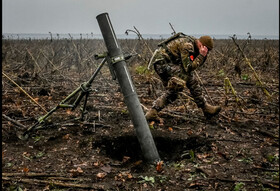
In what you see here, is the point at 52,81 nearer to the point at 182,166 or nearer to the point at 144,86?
the point at 144,86

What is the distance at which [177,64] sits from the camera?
5.04m

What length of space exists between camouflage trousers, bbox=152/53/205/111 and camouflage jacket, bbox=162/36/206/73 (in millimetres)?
137

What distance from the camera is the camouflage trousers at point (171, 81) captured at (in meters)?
4.80

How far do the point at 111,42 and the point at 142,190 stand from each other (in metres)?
1.82

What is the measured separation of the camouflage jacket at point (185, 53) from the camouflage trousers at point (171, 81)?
137 millimetres

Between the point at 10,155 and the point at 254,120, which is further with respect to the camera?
the point at 254,120

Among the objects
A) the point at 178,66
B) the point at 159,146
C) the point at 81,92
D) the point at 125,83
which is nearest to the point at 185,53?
the point at 178,66

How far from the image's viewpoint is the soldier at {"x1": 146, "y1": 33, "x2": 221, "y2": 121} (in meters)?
4.83

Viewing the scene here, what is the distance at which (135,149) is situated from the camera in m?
4.13

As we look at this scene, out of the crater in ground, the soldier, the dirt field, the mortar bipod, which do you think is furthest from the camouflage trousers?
Result: the mortar bipod

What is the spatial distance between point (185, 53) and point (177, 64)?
15.3 inches

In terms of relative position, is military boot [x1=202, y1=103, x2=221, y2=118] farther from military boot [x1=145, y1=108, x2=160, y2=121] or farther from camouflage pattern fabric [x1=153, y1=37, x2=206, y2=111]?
military boot [x1=145, y1=108, x2=160, y2=121]

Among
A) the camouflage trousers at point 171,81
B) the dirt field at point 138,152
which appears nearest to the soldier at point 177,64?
the camouflage trousers at point 171,81

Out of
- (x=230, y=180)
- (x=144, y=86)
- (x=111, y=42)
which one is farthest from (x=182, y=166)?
→ (x=144, y=86)
